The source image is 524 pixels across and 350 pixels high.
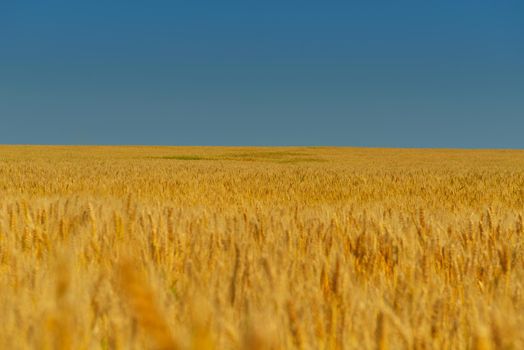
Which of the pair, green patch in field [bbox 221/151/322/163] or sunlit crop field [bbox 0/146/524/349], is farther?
green patch in field [bbox 221/151/322/163]

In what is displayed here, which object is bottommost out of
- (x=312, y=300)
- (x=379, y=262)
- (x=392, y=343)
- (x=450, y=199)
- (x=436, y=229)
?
(x=392, y=343)

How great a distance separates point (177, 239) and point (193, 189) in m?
5.74

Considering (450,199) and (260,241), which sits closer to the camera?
(260,241)

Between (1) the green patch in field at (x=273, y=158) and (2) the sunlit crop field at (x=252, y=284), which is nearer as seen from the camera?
(2) the sunlit crop field at (x=252, y=284)

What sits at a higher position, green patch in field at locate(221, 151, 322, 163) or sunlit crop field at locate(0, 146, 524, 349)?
green patch in field at locate(221, 151, 322, 163)

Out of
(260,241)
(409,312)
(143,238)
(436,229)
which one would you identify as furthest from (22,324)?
(436,229)

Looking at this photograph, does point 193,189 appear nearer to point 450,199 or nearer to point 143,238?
point 450,199

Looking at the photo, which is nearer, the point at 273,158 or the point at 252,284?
the point at 252,284

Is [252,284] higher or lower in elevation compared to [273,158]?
lower

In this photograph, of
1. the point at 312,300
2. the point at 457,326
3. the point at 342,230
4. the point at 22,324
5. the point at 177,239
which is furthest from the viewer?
the point at 342,230

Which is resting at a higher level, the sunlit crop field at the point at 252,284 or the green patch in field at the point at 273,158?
the green patch in field at the point at 273,158

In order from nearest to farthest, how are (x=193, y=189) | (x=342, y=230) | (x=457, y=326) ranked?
(x=457, y=326)
(x=342, y=230)
(x=193, y=189)

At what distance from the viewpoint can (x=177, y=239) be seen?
122 inches

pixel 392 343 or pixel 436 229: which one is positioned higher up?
pixel 436 229
